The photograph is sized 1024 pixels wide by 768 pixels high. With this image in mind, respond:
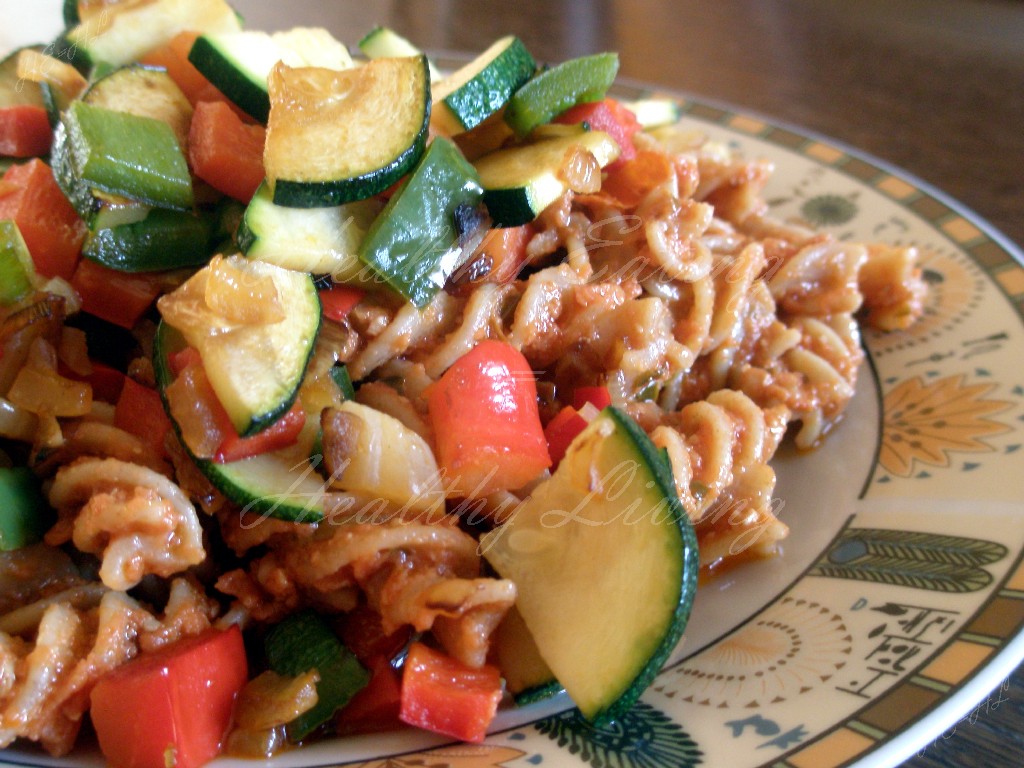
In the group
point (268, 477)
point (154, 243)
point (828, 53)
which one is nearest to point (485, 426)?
point (268, 477)

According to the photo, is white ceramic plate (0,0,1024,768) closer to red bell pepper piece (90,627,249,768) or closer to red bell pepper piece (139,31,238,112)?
red bell pepper piece (90,627,249,768)

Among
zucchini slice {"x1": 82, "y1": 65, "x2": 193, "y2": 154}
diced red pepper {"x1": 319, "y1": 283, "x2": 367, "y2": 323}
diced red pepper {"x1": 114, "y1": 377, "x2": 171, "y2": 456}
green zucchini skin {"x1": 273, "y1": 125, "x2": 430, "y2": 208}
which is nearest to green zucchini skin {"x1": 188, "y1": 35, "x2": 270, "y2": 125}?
zucchini slice {"x1": 82, "y1": 65, "x2": 193, "y2": 154}

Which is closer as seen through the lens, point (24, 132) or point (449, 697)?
point (449, 697)

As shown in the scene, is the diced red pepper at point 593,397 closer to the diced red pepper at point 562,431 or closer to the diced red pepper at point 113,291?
the diced red pepper at point 562,431

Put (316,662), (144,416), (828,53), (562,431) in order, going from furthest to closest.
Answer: (828,53) → (562,431) → (144,416) → (316,662)

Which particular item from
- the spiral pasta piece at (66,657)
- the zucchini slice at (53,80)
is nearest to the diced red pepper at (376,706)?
the spiral pasta piece at (66,657)

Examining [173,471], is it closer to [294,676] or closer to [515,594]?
[294,676]

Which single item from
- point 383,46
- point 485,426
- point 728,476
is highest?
point 383,46

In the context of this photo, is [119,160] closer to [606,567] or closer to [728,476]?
[606,567]
